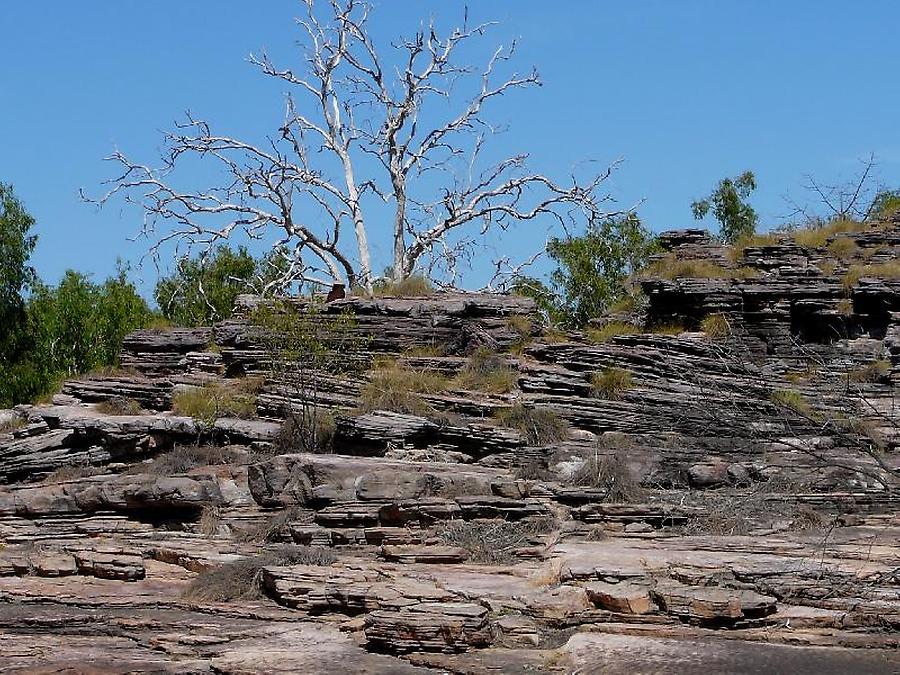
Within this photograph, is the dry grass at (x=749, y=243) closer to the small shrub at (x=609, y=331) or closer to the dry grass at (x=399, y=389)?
the small shrub at (x=609, y=331)

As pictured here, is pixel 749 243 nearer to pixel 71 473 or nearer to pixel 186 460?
pixel 186 460

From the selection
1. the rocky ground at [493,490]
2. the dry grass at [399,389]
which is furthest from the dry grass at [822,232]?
the dry grass at [399,389]

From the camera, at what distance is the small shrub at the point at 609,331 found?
67.0ft

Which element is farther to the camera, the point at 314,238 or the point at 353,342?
the point at 314,238

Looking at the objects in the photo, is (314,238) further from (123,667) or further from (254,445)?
(123,667)

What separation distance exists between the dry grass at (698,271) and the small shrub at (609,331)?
103 centimetres

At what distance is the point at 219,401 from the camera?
1834 centimetres

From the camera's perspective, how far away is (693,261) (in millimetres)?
21906

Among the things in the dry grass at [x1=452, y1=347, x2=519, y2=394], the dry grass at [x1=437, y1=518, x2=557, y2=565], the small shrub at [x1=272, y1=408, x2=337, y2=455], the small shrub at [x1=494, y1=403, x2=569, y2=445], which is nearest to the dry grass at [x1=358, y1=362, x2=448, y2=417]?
the dry grass at [x1=452, y1=347, x2=519, y2=394]

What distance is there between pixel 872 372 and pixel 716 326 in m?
2.69

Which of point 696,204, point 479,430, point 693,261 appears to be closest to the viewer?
point 479,430

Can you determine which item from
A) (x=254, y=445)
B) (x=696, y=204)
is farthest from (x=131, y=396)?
(x=696, y=204)

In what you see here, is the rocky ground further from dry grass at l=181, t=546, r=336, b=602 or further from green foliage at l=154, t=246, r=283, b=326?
green foliage at l=154, t=246, r=283, b=326

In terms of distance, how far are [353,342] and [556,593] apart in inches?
366
